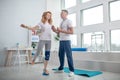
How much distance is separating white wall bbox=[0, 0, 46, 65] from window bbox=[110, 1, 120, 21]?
316cm

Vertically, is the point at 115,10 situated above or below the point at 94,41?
above

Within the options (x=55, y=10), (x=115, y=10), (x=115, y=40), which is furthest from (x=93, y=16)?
(x=55, y=10)

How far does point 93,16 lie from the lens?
5.50m

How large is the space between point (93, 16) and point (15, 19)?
3.06 metres

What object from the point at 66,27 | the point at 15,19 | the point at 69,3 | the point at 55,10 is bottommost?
the point at 66,27

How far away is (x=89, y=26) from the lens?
5379mm

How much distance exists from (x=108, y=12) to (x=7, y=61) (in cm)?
394

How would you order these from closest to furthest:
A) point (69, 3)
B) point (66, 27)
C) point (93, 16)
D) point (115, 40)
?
point (66, 27) → point (115, 40) → point (93, 16) → point (69, 3)

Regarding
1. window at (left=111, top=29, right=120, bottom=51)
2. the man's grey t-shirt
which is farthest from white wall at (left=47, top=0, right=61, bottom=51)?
the man's grey t-shirt

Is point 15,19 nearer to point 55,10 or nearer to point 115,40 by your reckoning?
point 55,10

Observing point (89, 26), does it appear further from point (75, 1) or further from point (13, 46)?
point (13, 46)

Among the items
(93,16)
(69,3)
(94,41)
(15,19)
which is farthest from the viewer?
(69,3)

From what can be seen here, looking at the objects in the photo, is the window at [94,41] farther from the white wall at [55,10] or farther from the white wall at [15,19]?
the white wall at [15,19]

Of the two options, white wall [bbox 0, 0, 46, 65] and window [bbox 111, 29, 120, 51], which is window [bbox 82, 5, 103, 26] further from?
white wall [bbox 0, 0, 46, 65]
